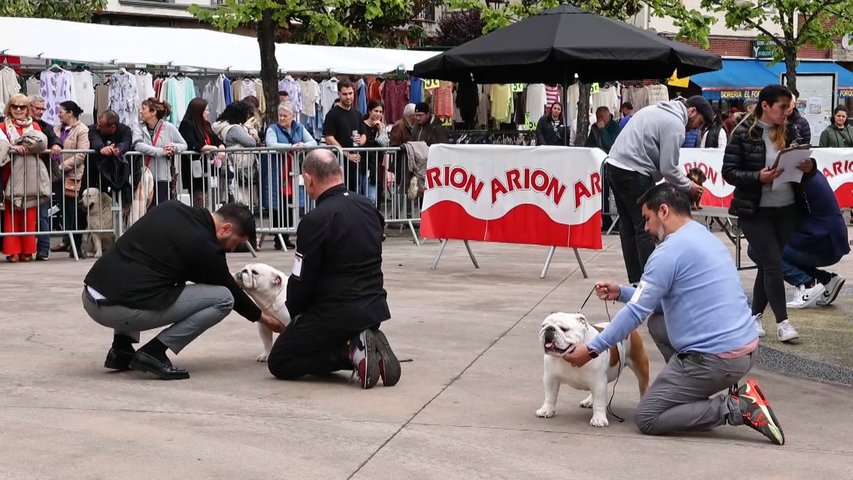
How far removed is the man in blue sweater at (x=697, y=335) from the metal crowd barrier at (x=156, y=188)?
362 inches

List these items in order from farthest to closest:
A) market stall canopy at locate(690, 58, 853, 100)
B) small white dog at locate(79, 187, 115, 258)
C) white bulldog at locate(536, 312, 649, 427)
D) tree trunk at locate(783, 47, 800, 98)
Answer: market stall canopy at locate(690, 58, 853, 100)
tree trunk at locate(783, 47, 800, 98)
small white dog at locate(79, 187, 115, 258)
white bulldog at locate(536, 312, 649, 427)

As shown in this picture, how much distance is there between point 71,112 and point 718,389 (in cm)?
1010

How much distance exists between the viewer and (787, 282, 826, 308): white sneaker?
10.8 meters

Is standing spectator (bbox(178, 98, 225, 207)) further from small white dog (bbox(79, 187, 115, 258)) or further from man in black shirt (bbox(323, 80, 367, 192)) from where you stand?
man in black shirt (bbox(323, 80, 367, 192))

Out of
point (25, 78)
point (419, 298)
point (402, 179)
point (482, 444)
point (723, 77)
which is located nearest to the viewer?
point (482, 444)

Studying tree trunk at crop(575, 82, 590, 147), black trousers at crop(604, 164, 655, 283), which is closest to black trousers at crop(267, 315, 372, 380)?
black trousers at crop(604, 164, 655, 283)

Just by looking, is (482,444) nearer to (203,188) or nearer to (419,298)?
(419,298)

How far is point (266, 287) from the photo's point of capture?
790cm

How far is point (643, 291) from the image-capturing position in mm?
6160

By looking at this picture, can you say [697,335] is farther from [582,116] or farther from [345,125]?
[582,116]

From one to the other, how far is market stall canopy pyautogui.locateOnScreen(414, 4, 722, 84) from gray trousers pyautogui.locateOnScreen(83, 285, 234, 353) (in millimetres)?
6481

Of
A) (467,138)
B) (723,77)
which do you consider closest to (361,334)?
(467,138)

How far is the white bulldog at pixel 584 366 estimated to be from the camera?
615 centimetres

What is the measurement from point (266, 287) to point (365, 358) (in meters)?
0.94
